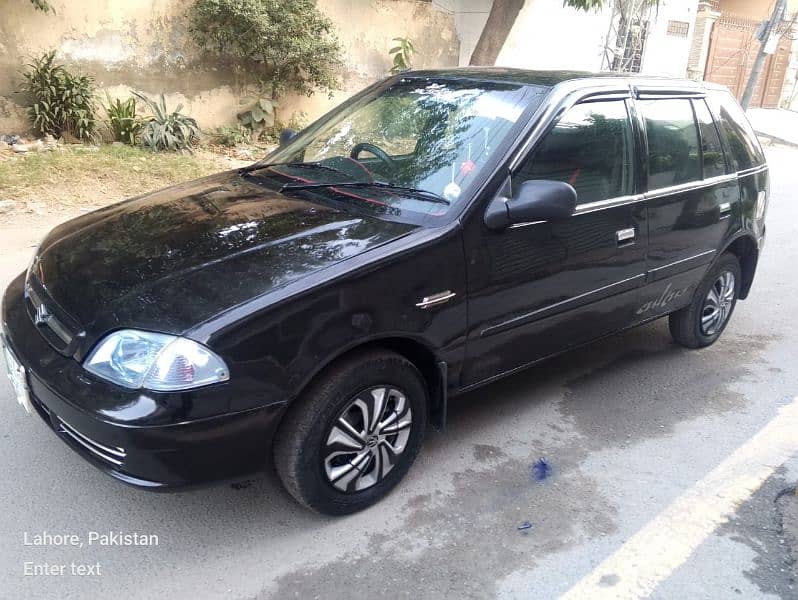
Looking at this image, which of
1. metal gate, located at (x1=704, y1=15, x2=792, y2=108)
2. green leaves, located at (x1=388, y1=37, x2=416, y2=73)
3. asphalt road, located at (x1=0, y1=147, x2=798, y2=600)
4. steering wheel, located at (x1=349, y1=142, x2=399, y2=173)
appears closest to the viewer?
asphalt road, located at (x1=0, y1=147, x2=798, y2=600)

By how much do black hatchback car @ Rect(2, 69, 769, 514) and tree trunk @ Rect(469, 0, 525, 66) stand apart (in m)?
7.95

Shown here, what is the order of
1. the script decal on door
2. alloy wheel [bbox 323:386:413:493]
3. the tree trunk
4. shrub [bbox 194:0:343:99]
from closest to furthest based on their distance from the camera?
alloy wheel [bbox 323:386:413:493]
the script decal on door
shrub [bbox 194:0:343:99]
the tree trunk

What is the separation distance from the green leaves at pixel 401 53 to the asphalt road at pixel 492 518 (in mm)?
9192

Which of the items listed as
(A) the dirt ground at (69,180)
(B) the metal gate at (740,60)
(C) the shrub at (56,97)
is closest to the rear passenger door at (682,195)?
(A) the dirt ground at (69,180)

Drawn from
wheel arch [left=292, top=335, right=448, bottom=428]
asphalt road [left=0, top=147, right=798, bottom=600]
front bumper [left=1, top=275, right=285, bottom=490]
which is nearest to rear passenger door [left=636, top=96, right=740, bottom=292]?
asphalt road [left=0, top=147, right=798, bottom=600]

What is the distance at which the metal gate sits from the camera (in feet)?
68.0

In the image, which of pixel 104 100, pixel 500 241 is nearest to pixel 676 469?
pixel 500 241

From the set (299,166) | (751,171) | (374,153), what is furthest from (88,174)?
(751,171)

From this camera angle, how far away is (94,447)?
245cm

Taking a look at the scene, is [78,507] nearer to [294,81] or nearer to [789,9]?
[294,81]

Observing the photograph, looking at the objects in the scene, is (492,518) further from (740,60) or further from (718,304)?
(740,60)

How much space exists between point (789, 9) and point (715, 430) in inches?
1044

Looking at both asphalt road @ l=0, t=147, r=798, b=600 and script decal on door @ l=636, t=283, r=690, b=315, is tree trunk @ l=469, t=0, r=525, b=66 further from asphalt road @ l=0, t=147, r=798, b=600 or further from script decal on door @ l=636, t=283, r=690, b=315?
asphalt road @ l=0, t=147, r=798, b=600

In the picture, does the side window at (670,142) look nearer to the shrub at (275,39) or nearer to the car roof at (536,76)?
the car roof at (536,76)
